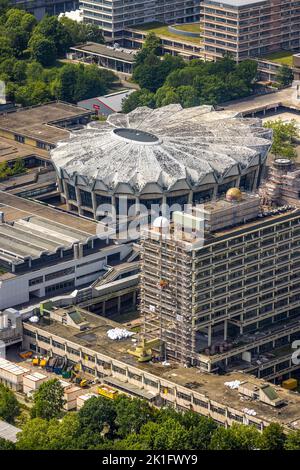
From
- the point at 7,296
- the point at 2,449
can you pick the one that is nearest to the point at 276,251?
the point at 7,296

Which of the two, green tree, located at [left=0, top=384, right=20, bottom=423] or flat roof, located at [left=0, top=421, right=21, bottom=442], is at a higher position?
flat roof, located at [left=0, top=421, right=21, bottom=442]

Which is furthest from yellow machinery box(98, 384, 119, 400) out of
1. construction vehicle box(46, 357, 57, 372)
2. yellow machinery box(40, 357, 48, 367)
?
yellow machinery box(40, 357, 48, 367)

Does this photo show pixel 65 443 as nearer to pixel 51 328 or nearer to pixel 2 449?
pixel 2 449

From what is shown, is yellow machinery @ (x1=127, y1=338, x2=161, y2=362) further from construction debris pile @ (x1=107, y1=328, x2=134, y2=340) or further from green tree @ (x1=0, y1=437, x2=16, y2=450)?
green tree @ (x1=0, y1=437, x2=16, y2=450)
